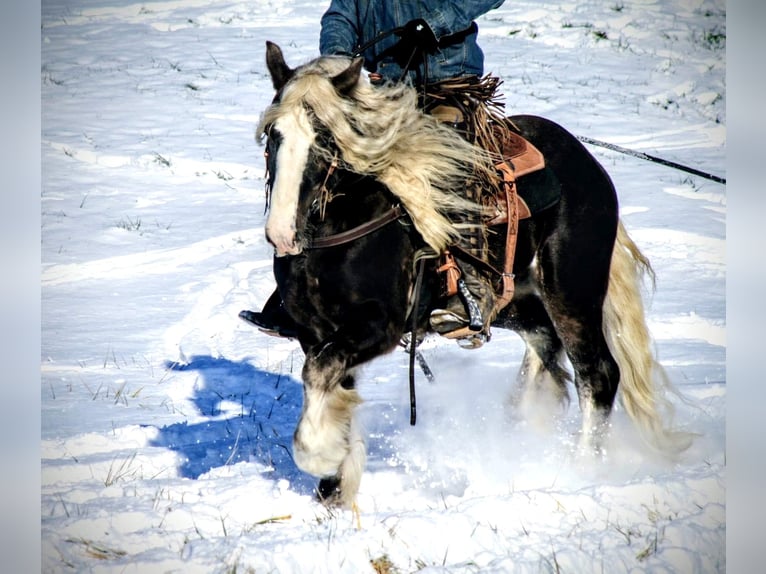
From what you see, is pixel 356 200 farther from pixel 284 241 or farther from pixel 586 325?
pixel 586 325

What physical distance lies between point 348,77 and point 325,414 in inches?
60.8

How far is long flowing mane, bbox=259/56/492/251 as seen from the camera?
3922 mm

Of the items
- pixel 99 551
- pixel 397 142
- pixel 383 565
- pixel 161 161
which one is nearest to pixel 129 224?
pixel 161 161

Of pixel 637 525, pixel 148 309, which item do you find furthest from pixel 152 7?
pixel 637 525

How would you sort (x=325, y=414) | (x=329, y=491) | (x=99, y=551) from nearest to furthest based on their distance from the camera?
(x=99, y=551) → (x=325, y=414) → (x=329, y=491)

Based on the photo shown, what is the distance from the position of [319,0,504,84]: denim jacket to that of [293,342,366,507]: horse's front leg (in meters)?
1.59

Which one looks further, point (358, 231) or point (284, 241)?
point (358, 231)

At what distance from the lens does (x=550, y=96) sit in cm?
1262

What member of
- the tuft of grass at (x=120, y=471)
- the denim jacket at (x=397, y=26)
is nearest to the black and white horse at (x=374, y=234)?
the denim jacket at (x=397, y=26)

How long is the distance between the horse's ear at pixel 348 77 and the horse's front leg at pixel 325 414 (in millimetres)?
1176

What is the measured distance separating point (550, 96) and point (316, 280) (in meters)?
9.39

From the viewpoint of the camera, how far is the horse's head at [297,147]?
3.79 m

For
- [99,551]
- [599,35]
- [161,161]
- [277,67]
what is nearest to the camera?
[99,551]

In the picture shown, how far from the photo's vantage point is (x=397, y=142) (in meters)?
4.24
